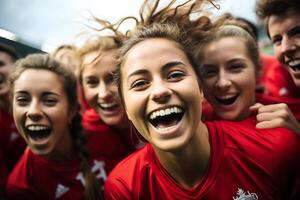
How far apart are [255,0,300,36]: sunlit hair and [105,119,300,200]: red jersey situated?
32.0 inches

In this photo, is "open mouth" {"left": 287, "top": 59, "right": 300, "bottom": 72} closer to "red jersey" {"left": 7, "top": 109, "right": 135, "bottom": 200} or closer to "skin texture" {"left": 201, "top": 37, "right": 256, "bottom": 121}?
"skin texture" {"left": 201, "top": 37, "right": 256, "bottom": 121}

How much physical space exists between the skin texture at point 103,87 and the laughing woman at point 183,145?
0.69 metres

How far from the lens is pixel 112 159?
2.75 metres

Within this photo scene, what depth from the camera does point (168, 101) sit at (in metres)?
1.63

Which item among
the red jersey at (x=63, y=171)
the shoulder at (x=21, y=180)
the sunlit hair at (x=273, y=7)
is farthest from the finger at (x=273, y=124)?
the shoulder at (x=21, y=180)

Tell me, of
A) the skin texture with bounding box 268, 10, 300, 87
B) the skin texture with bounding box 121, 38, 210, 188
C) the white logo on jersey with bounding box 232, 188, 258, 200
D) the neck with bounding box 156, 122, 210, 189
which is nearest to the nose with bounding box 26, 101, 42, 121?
the skin texture with bounding box 121, 38, 210, 188

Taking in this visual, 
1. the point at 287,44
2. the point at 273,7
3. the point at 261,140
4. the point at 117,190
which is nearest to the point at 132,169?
the point at 117,190

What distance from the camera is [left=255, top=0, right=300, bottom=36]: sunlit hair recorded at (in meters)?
2.11

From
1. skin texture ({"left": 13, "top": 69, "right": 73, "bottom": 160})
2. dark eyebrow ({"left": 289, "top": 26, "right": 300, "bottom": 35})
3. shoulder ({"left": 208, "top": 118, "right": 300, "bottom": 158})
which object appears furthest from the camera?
skin texture ({"left": 13, "top": 69, "right": 73, "bottom": 160})

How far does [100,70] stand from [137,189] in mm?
1067

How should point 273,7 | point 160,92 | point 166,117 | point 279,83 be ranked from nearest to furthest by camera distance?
1. point 160,92
2. point 166,117
3. point 273,7
4. point 279,83

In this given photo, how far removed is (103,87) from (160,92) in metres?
1.03

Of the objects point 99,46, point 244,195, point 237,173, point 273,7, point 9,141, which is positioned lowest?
point 244,195

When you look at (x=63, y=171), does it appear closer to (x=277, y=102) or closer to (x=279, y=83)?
(x=277, y=102)
